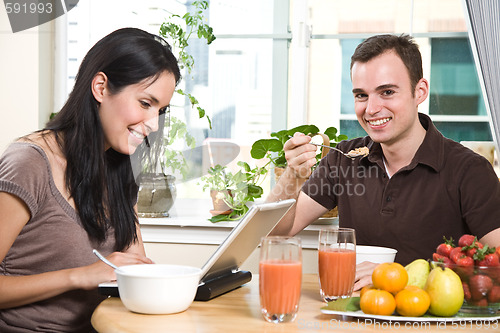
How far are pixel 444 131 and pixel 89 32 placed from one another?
1.86 m

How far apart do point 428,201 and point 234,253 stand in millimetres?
831

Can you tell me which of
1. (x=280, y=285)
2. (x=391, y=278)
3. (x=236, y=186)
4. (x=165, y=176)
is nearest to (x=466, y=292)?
(x=391, y=278)

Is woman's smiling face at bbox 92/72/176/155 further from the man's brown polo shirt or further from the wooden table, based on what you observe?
the man's brown polo shirt

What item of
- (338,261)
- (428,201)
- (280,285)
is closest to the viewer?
(280,285)

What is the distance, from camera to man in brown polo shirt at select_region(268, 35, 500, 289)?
2004 millimetres

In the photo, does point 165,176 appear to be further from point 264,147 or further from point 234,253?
point 234,253

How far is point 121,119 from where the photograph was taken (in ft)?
5.67

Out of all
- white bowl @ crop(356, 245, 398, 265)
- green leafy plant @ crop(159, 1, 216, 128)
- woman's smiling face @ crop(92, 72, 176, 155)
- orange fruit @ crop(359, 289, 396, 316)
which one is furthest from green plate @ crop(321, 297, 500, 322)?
green leafy plant @ crop(159, 1, 216, 128)

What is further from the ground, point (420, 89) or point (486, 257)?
point (420, 89)

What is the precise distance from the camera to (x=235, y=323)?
126cm

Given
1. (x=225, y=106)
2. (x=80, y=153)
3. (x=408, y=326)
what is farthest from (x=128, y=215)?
(x=225, y=106)

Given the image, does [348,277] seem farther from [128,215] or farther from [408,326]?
[128,215]

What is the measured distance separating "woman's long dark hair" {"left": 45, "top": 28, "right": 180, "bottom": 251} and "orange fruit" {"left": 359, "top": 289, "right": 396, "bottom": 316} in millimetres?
776

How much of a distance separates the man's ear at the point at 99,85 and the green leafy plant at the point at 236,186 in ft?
3.87
